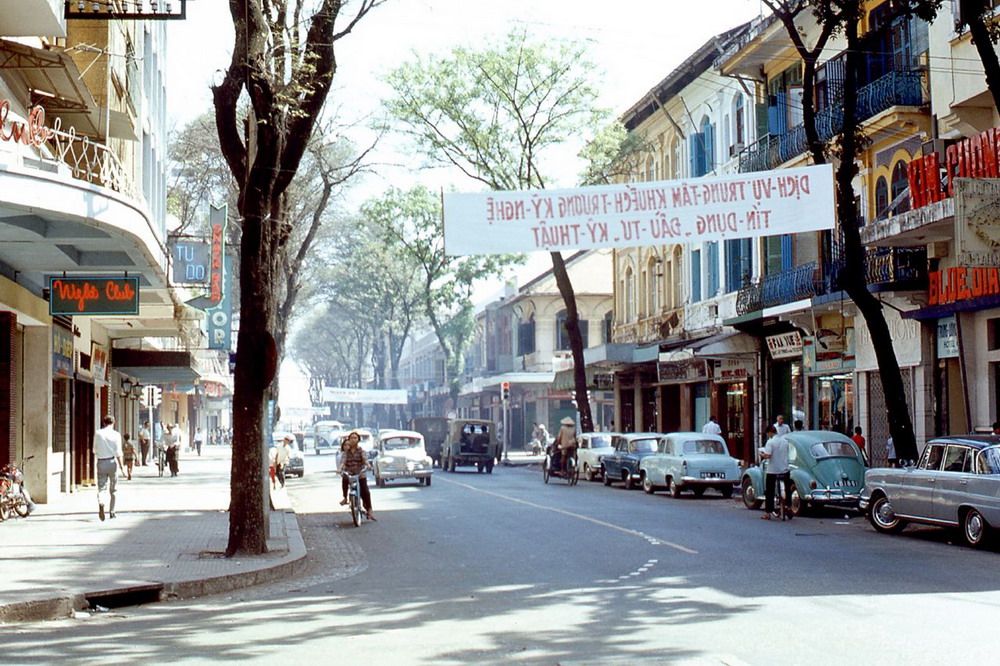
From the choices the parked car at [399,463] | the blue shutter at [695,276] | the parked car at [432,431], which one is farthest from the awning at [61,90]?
the parked car at [432,431]

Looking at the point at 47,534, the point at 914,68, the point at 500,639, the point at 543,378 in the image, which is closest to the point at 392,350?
the point at 543,378

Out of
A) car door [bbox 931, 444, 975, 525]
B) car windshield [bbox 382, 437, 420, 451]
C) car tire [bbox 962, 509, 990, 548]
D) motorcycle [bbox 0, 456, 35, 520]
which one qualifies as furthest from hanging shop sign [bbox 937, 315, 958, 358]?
motorcycle [bbox 0, 456, 35, 520]

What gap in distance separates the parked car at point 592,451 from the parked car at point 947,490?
17653 mm

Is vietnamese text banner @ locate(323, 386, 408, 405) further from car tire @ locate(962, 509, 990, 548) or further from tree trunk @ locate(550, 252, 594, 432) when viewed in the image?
car tire @ locate(962, 509, 990, 548)

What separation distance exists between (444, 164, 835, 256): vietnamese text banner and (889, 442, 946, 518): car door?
13.3ft

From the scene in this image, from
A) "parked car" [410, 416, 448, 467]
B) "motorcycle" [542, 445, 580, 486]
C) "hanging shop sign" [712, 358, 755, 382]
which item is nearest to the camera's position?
"motorcycle" [542, 445, 580, 486]

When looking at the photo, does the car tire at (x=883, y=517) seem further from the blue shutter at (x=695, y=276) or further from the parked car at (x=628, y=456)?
the blue shutter at (x=695, y=276)

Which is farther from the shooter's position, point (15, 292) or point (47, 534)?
point (15, 292)

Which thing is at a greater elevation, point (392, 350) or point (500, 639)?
point (392, 350)

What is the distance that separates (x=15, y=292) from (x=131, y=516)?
14.5 ft

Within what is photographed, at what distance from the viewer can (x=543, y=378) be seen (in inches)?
2813

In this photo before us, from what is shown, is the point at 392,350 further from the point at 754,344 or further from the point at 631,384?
the point at 754,344

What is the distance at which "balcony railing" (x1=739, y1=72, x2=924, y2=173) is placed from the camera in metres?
27.4

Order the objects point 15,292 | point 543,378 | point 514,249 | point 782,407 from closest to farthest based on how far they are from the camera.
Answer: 1. point 514,249
2. point 15,292
3. point 782,407
4. point 543,378
